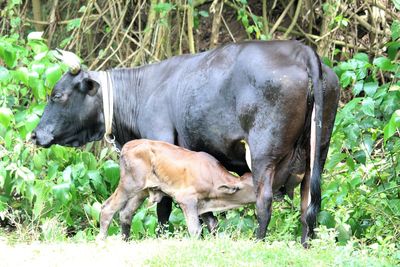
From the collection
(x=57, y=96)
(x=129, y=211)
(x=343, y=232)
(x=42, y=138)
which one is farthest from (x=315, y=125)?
(x=42, y=138)

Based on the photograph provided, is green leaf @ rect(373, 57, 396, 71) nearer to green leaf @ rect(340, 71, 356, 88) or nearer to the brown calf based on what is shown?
green leaf @ rect(340, 71, 356, 88)

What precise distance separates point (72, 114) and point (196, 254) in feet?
9.65

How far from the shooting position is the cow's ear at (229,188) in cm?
766

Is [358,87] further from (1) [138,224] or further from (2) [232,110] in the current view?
(1) [138,224]

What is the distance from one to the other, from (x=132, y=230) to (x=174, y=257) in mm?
2499

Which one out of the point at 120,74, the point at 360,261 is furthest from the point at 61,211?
the point at 360,261

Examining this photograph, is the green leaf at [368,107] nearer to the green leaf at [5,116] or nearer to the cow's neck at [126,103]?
the cow's neck at [126,103]

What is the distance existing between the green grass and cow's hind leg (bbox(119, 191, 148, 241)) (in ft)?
3.27

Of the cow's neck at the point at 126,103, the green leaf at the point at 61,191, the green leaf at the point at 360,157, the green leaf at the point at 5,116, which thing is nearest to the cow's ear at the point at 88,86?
the cow's neck at the point at 126,103

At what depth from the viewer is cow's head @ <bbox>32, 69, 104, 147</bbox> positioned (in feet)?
28.9

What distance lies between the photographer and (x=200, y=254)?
638cm

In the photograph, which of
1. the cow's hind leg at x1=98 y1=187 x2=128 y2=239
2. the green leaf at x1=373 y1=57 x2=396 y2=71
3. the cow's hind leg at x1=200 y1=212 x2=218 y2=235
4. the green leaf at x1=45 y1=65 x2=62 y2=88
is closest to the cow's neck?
the green leaf at x1=45 y1=65 x2=62 y2=88

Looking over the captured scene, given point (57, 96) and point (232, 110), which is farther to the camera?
point (57, 96)

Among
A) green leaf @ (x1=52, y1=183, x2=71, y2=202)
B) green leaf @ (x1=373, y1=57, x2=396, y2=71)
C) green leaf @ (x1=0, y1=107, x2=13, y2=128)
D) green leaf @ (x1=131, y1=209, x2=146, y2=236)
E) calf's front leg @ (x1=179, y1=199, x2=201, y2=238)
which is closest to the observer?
calf's front leg @ (x1=179, y1=199, x2=201, y2=238)
